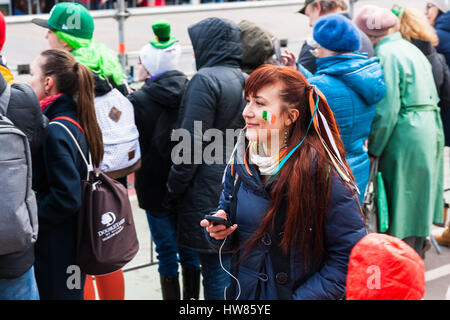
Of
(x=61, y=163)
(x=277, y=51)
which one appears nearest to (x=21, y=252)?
(x=61, y=163)

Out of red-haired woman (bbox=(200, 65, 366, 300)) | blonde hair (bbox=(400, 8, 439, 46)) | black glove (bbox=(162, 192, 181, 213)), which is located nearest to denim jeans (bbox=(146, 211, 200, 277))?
black glove (bbox=(162, 192, 181, 213))

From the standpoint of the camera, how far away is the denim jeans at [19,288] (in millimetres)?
2734

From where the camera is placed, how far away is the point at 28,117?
2777 mm

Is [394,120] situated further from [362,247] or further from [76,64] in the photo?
[362,247]

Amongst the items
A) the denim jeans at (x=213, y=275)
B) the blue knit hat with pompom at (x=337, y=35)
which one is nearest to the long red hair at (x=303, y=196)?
the denim jeans at (x=213, y=275)

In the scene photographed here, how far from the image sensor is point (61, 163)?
9.78ft

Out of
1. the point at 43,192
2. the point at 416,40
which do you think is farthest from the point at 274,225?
the point at 416,40

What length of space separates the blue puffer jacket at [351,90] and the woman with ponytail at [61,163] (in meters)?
1.44

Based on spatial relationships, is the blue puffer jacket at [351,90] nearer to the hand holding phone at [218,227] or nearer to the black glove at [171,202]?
the black glove at [171,202]

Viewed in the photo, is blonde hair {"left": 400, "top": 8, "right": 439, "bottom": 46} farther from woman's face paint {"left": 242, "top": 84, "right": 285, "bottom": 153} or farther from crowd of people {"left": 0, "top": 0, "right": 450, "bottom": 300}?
woman's face paint {"left": 242, "top": 84, "right": 285, "bottom": 153}

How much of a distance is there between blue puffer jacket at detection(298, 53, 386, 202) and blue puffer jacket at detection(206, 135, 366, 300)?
1554 mm

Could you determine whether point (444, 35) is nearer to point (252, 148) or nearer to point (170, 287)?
point (170, 287)

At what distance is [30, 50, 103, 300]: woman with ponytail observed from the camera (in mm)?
2994
